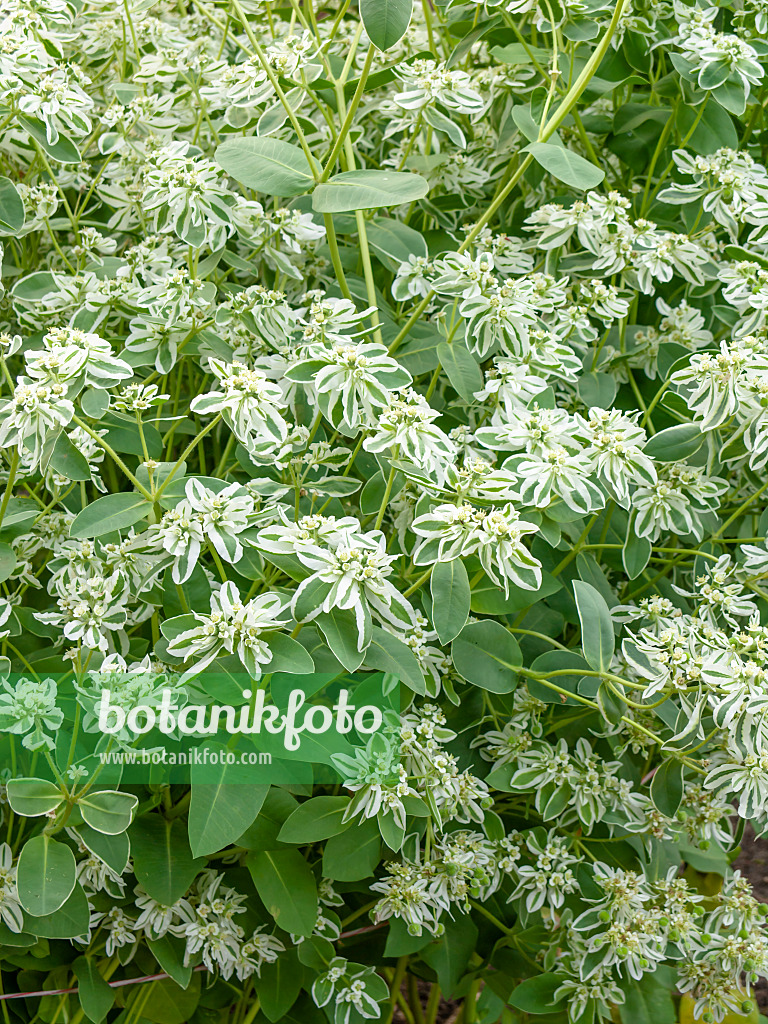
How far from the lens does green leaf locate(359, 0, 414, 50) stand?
2.80 feet

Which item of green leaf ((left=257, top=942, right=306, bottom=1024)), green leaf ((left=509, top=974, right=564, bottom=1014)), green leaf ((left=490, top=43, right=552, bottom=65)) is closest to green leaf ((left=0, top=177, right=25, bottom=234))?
green leaf ((left=490, top=43, right=552, bottom=65))

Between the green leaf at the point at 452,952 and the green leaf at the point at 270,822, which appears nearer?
the green leaf at the point at 270,822

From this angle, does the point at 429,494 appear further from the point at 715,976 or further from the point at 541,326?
the point at 715,976

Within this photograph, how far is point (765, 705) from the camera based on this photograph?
0.76m

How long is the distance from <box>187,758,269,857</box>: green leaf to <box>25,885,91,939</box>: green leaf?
0.55 feet

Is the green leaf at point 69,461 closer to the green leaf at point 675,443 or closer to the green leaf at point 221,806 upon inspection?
the green leaf at point 221,806

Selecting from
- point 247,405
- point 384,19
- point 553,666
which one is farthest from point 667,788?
point 384,19

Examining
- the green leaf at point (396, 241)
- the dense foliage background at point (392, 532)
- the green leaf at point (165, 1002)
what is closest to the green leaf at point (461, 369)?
the dense foliage background at point (392, 532)


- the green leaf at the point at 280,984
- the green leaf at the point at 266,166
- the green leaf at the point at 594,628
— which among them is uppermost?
the green leaf at the point at 266,166

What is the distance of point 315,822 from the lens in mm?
855

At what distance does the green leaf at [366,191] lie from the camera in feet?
2.90

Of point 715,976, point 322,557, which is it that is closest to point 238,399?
point 322,557

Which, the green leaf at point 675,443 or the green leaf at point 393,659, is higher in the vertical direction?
the green leaf at point 675,443

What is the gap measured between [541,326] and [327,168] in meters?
0.32
